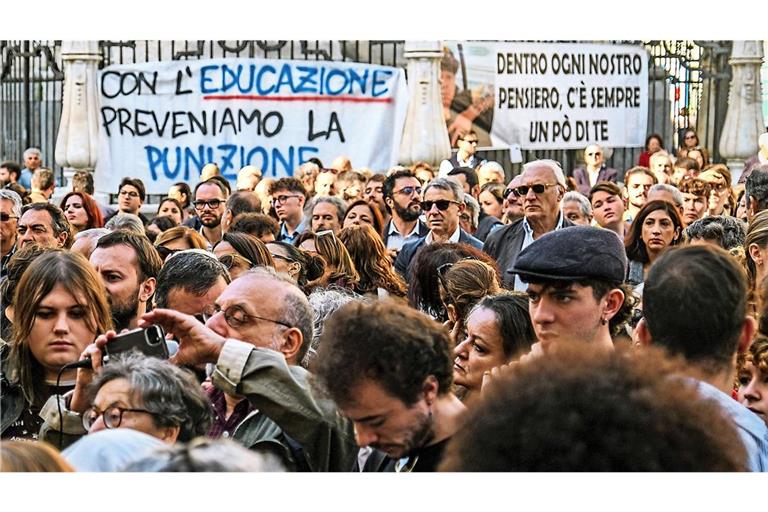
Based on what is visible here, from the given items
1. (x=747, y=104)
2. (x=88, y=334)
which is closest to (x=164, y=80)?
(x=747, y=104)

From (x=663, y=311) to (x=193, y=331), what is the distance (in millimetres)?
1180

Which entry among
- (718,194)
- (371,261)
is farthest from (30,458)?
(718,194)

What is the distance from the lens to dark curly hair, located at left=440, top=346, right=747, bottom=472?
218cm

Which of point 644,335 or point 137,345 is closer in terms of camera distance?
point 644,335

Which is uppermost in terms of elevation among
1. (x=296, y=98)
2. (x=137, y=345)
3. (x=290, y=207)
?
(x=296, y=98)

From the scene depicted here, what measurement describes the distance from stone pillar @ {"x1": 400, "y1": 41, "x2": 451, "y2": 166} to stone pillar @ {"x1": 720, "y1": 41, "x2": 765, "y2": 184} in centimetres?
402

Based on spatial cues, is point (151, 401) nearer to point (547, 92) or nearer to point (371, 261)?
point (371, 261)

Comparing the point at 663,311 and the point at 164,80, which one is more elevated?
the point at 164,80

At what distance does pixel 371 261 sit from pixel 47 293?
2902 millimetres

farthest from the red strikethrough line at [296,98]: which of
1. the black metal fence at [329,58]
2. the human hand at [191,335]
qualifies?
the human hand at [191,335]

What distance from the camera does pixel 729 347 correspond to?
3.45 m

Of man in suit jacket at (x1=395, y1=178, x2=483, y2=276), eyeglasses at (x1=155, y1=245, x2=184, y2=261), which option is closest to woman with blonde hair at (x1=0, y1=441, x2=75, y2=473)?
eyeglasses at (x1=155, y1=245, x2=184, y2=261)

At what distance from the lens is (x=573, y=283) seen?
4270 mm

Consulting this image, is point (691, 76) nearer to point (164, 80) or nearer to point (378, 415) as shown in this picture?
point (164, 80)
